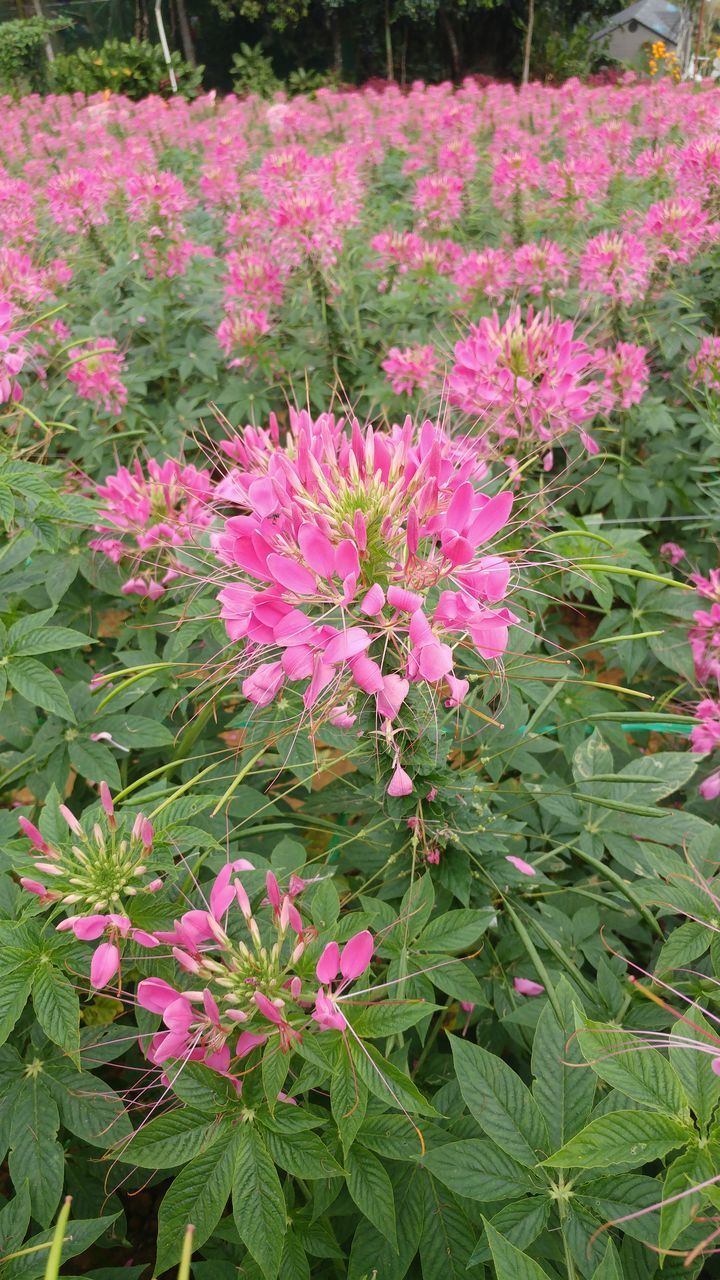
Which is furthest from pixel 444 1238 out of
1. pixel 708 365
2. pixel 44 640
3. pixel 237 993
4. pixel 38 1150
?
pixel 708 365

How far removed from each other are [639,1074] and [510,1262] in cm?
23

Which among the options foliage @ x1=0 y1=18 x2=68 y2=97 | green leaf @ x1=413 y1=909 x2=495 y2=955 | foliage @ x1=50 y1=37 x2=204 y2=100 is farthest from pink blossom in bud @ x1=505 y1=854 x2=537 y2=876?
foliage @ x1=0 y1=18 x2=68 y2=97

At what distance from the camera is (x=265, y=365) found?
10.2 ft

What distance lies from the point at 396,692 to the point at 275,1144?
1.92ft

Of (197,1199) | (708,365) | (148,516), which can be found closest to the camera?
(197,1199)

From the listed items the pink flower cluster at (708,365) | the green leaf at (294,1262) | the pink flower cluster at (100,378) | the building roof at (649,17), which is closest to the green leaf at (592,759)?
the green leaf at (294,1262)

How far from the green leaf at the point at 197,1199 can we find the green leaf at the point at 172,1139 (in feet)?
0.05

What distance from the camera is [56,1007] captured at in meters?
1.01

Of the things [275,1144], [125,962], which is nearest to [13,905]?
[125,962]

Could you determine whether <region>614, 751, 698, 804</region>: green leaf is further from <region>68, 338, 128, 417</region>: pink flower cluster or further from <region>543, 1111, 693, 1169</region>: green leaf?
<region>68, 338, 128, 417</region>: pink flower cluster

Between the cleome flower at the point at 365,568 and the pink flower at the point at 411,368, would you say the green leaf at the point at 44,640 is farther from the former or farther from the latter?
the pink flower at the point at 411,368

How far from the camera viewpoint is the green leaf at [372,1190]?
0.95 meters

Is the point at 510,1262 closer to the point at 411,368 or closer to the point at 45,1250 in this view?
the point at 45,1250

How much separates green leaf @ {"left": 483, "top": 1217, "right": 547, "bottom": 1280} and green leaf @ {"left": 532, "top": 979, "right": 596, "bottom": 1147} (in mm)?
205
